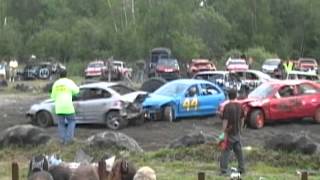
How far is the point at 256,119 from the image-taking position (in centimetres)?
2272

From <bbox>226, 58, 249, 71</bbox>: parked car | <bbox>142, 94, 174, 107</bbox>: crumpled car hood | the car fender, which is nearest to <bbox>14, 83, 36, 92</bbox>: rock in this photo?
<bbox>226, 58, 249, 71</bbox>: parked car

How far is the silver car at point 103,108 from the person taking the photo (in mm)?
23125

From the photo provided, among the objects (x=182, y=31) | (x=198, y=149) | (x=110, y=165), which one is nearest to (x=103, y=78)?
(x=182, y=31)

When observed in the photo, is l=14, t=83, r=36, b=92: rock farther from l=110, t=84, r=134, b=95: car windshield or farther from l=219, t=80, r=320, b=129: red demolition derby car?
l=219, t=80, r=320, b=129: red demolition derby car

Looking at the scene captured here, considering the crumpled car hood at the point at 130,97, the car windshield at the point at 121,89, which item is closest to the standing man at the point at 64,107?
the crumpled car hood at the point at 130,97

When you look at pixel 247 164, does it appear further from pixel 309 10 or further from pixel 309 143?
pixel 309 10

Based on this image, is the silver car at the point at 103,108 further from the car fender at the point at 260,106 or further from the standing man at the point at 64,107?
the standing man at the point at 64,107

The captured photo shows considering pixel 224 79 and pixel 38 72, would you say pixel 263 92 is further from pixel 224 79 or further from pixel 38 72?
pixel 38 72

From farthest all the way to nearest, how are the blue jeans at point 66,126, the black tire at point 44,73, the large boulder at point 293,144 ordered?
1. the black tire at point 44,73
2. the blue jeans at point 66,126
3. the large boulder at point 293,144

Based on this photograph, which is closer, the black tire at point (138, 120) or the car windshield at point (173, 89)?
the black tire at point (138, 120)

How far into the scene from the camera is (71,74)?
66.7 metres

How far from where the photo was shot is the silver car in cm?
2312

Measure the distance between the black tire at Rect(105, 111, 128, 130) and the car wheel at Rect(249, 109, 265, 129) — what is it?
3.72 m

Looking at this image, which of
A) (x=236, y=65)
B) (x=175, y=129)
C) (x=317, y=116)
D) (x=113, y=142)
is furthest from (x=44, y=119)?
(x=236, y=65)
